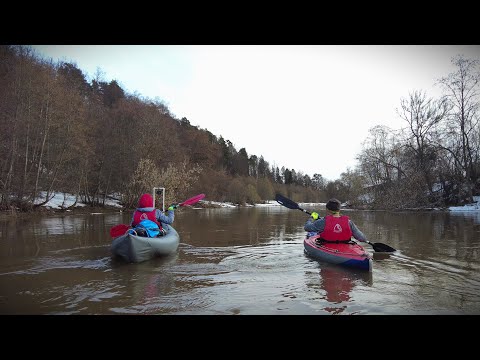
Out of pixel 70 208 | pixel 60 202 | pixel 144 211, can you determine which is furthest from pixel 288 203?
pixel 60 202

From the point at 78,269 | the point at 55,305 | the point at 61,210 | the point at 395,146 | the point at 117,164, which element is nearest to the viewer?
the point at 55,305

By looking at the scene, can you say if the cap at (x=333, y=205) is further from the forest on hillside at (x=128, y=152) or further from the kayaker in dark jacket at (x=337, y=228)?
the forest on hillside at (x=128, y=152)

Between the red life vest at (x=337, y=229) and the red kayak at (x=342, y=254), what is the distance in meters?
0.14

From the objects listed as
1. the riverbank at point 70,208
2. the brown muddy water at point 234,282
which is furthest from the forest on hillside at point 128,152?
the brown muddy water at point 234,282

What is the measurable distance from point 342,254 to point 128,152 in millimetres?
23876

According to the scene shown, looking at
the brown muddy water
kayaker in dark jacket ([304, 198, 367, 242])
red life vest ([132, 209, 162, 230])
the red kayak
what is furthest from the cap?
red life vest ([132, 209, 162, 230])

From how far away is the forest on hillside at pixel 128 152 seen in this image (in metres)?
19.2

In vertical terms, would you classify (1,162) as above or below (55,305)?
above

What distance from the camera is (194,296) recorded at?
15.2 ft

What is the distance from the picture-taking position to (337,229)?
711cm

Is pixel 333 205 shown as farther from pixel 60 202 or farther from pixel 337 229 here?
pixel 60 202
